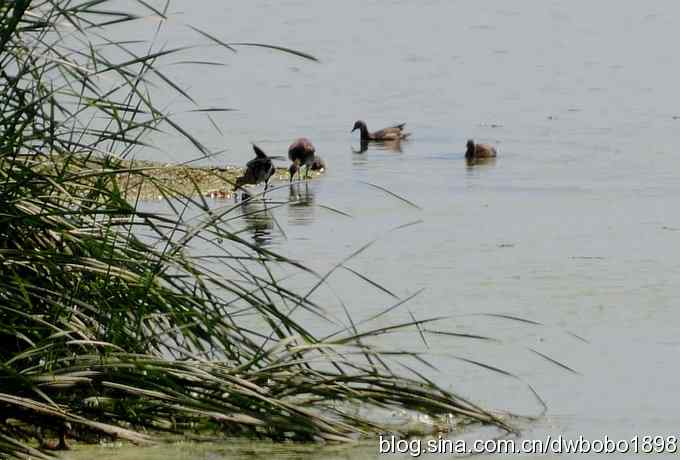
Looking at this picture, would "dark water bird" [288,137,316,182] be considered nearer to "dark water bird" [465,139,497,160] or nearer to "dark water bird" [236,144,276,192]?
"dark water bird" [236,144,276,192]

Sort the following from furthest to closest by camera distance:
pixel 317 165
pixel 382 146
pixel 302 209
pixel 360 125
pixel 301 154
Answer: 1. pixel 360 125
2. pixel 382 146
3. pixel 317 165
4. pixel 301 154
5. pixel 302 209

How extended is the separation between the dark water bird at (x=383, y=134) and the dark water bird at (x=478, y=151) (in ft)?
3.80

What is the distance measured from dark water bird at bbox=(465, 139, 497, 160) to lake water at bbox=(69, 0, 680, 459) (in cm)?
12

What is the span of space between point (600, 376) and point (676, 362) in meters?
0.32

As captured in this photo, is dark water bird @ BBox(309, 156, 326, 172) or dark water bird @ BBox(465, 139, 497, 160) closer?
dark water bird @ BBox(309, 156, 326, 172)

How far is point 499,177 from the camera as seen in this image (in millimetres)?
11117

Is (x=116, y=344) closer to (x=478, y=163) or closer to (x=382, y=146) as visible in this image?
(x=478, y=163)

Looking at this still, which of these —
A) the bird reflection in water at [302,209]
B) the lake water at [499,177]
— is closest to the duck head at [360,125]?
the lake water at [499,177]

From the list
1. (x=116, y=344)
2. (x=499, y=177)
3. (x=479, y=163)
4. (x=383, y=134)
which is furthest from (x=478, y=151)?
(x=116, y=344)

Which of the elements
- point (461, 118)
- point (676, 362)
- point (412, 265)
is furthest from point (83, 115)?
point (676, 362)

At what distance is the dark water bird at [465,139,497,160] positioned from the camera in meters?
11.9

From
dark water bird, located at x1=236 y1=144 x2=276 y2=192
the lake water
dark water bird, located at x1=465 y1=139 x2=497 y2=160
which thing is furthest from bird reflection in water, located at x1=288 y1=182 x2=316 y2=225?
dark water bird, located at x1=465 y1=139 x2=497 y2=160

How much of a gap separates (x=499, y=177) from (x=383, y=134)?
85.8 inches

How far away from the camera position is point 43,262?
423cm
